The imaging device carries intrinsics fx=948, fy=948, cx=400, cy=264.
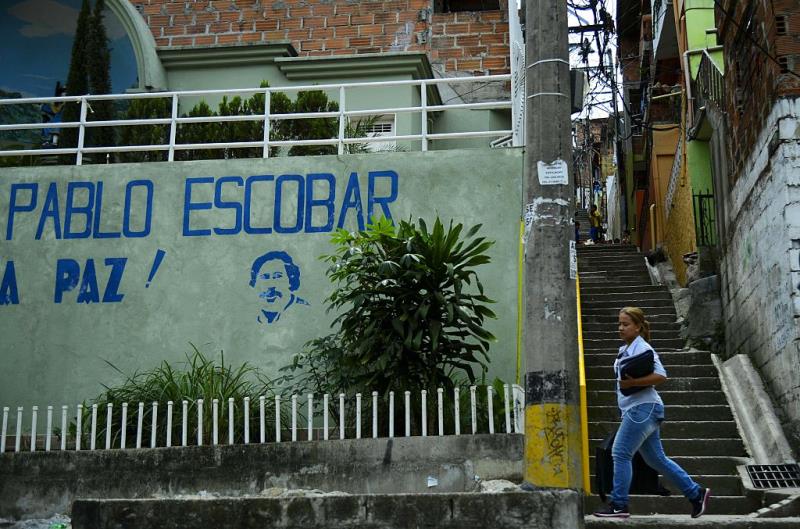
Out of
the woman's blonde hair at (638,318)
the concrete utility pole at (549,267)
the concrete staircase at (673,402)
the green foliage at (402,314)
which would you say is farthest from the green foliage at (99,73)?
the woman's blonde hair at (638,318)

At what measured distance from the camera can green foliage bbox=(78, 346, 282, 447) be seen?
9.27 metres

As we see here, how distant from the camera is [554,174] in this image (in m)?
6.19

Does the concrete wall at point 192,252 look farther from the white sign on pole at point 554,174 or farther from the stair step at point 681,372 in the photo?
the white sign on pole at point 554,174

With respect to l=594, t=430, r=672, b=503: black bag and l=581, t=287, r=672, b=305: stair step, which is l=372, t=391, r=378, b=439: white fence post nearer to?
l=594, t=430, r=672, b=503: black bag

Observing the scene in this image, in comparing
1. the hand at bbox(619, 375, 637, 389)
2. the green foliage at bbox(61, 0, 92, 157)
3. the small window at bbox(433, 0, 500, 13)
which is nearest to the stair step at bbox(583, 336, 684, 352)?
the hand at bbox(619, 375, 637, 389)

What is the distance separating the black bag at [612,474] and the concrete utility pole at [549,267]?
0.75m

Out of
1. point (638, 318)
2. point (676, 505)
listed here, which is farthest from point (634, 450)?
point (676, 505)

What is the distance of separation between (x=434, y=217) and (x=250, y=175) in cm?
230

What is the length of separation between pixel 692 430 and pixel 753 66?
3.84 meters

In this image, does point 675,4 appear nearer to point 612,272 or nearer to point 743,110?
point 612,272

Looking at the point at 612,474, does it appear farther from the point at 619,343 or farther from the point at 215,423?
the point at 619,343

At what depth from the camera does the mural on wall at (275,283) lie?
10.9 m

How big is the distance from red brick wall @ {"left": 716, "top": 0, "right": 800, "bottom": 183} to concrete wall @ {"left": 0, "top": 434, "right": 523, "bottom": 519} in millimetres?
4213

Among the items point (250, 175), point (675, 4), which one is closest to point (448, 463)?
point (250, 175)
